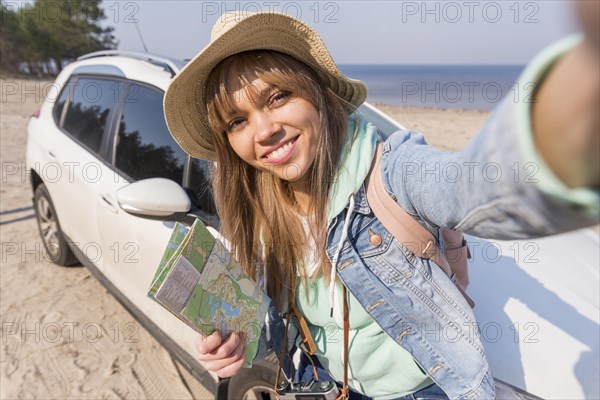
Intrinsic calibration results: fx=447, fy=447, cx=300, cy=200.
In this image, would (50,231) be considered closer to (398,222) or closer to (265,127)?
(265,127)

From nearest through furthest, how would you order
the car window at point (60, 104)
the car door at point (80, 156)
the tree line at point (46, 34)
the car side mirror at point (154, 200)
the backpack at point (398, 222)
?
1. the backpack at point (398, 222)
2. the car side mirror at point (154, 200)
3. the car door at point (80, 156)
4. the car window at point (60, 104)
5. the tree line at point (46, 34)

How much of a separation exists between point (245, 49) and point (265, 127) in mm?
199

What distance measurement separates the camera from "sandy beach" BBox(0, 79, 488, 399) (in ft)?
8.23

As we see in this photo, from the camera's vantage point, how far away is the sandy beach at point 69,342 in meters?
2.51

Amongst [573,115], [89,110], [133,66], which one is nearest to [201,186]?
[133,66]

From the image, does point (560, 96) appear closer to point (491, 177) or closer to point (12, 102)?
point (491, 177)

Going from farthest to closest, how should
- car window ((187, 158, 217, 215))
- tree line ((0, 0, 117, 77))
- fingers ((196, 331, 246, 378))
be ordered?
tree line ((0, 0, 117, 77))
car window ((187, 158, 217, 215))
fingers ((196, 331, 246, 378))

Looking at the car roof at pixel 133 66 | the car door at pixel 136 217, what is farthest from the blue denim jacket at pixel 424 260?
the car roof at pixel 133 66

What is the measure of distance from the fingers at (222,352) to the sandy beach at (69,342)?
144 centimetres

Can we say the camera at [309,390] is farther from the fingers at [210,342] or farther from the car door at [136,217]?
the car door at [136,217]

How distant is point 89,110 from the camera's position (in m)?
3.08

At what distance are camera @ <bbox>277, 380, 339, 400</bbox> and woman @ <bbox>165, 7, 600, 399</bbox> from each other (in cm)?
7

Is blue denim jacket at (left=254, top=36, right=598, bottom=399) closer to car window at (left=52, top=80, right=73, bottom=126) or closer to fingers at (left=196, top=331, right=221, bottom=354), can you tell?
fingers at (left=196, top=331, right=221, bottom=354)

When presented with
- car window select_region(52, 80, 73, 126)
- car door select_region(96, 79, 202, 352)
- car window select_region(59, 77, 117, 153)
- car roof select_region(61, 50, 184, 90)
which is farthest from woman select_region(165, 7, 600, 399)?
car window select_region(52, 80, 73, 126)
